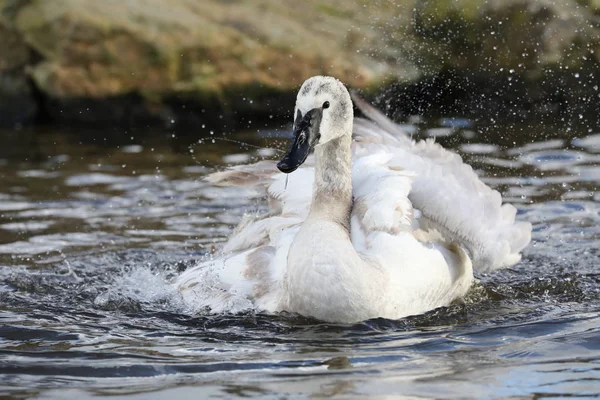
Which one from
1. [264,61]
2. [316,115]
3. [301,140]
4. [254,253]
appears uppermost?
[264,61]

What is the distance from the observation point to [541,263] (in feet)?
23.1

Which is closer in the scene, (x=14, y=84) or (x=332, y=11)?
(x=14, y=84)

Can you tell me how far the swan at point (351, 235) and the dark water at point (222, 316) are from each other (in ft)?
0.44

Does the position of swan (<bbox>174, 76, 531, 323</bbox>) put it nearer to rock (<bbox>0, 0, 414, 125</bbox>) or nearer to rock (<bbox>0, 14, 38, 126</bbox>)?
rock (<bbox>0, 0, 414, 125</bbox>)

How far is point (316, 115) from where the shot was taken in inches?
221

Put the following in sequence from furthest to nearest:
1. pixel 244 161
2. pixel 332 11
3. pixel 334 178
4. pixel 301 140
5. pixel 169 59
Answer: pixel 332 11, pixel 169 59, pixel 244 161, pixel 334 178, pixel 301 140

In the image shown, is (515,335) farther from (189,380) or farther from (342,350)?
(189,380)

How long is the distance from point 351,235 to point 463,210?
663mm

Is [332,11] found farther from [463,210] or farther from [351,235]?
[351,235]

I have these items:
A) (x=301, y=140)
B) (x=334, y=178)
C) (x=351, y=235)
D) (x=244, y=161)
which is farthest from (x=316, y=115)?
(x=244, y=161)

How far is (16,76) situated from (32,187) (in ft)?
12.6

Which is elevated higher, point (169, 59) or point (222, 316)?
point (169, 59)

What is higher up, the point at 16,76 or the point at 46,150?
the point at 16,76

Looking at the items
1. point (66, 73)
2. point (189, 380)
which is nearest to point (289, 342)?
point (189, 380)
